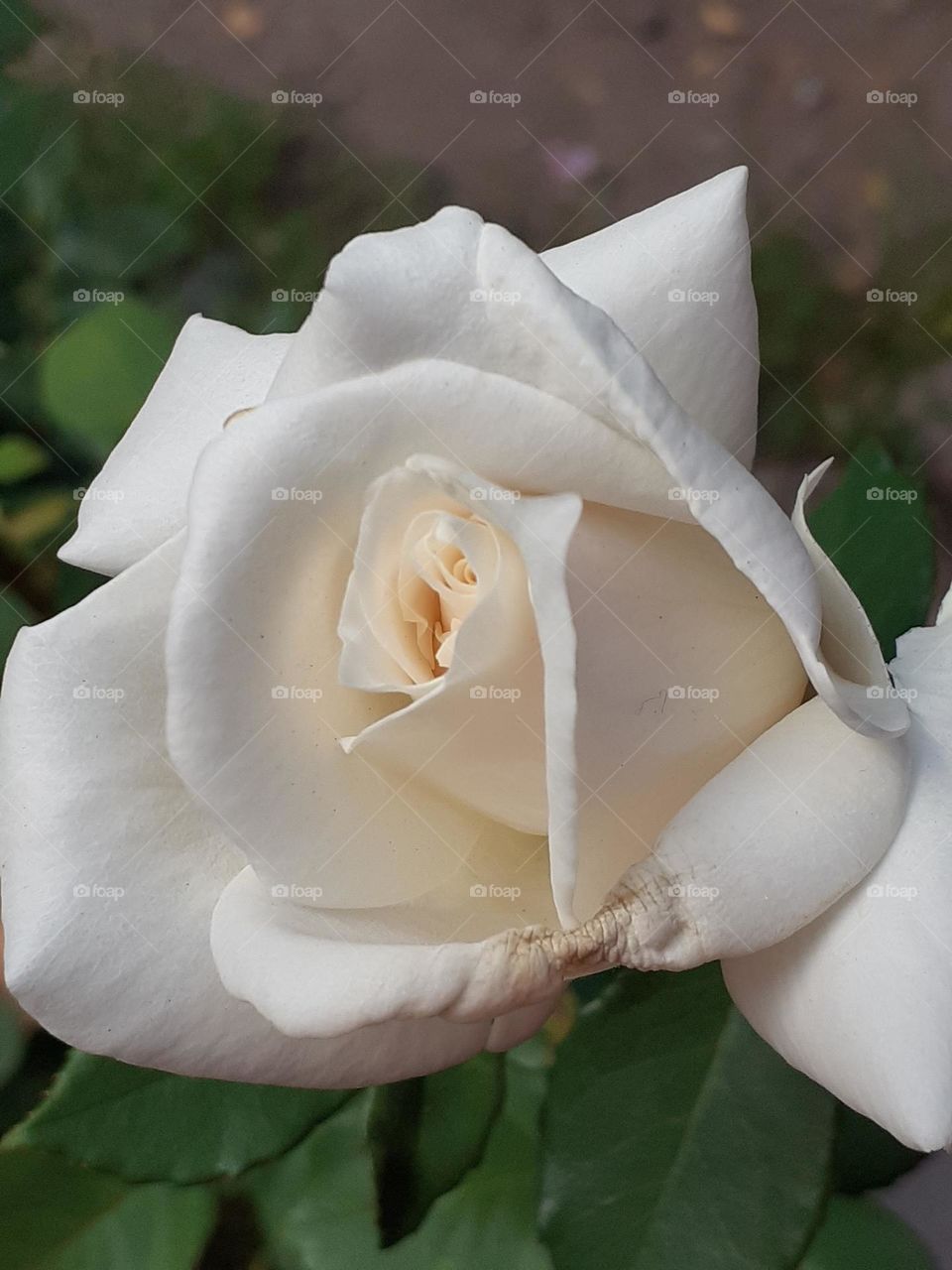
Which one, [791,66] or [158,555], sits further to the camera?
[791,66]

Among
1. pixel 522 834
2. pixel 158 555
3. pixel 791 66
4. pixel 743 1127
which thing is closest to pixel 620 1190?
pixel 743 1127

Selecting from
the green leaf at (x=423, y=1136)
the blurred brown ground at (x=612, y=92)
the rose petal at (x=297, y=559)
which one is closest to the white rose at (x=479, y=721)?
the rose petal at (x=297, y=559)

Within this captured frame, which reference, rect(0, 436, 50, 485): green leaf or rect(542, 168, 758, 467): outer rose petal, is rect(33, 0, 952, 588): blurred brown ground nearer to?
rect(0, 436, 50, 485): green leaf

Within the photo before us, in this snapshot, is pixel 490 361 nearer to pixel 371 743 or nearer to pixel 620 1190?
pixel 371 743

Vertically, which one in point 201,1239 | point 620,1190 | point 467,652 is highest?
point 467,652

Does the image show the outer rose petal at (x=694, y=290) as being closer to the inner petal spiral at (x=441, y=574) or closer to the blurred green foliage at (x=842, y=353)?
the inner petal spiral at (x=441, y=574)

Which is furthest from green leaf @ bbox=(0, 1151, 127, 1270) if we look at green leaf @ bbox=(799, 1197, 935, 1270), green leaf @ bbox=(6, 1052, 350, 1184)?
green leaf @ bbox=(799, 1197, 935, 1270)

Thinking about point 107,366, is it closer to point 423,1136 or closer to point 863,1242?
point 423,1136
